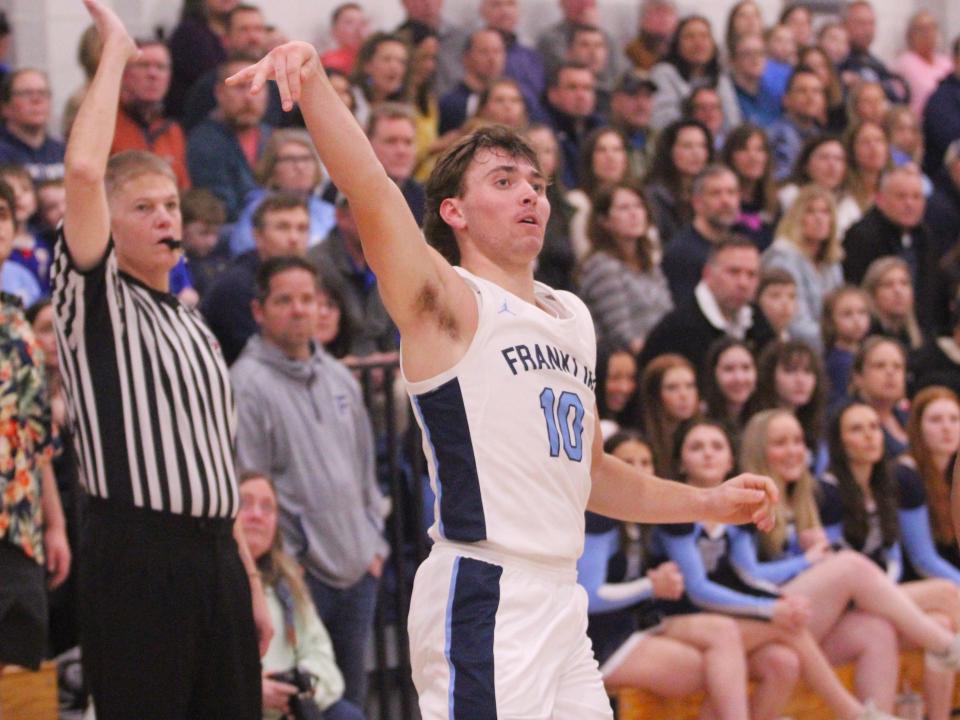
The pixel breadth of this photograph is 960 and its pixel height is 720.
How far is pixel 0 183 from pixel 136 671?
156cm

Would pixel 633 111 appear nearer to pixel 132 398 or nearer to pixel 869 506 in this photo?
pixel 869 506

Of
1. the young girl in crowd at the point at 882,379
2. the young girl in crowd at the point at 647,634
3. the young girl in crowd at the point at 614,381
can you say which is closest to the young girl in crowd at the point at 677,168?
the young girl in crowd at the point at 882,379

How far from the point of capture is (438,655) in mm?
3961

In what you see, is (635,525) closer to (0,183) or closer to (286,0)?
(0,183)

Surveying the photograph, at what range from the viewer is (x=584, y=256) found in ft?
28.7

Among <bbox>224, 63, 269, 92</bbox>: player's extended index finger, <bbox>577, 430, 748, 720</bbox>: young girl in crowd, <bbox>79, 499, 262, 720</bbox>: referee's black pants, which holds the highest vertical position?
<bbox>224, 63, 269, 92</bbox>: player's extended index finger

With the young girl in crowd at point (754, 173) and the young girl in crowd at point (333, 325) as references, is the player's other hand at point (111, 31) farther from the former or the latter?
the young girl in crowd at point (754, 173)

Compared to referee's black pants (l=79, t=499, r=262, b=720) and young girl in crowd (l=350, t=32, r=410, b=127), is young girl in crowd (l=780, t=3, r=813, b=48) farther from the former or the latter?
referee's black pants (l=79, t=499, r=262, b=720)

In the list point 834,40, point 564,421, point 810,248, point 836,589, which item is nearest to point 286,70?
point 564,421

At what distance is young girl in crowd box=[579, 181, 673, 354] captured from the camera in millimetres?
8547

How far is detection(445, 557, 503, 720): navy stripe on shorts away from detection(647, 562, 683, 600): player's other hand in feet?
9.52

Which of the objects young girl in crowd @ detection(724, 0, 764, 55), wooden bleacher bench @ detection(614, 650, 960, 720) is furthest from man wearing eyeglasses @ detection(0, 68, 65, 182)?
young girl in crowd @ detection(724, 0, 764, 55)

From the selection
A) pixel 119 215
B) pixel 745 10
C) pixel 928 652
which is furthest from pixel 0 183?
pixel 745 10

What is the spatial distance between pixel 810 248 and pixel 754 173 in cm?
77
